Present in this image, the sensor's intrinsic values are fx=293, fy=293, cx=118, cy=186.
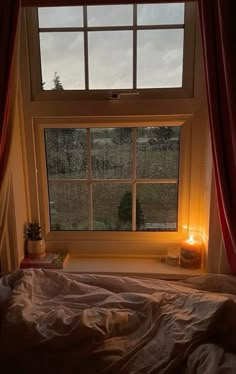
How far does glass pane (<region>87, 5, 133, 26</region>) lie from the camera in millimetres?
1437

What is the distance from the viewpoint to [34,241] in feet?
5.16

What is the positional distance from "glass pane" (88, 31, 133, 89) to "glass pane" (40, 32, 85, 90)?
0.06m

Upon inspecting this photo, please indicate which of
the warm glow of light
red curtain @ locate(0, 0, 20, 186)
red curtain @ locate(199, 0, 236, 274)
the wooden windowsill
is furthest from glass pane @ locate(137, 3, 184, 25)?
the wooden windowsill

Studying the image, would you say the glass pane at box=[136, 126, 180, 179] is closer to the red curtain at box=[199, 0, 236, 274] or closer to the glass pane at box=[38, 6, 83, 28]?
the red curtain at box=[199, 0, 236, 274]

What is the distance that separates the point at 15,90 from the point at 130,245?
3.23 feet

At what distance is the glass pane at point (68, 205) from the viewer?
1.65m

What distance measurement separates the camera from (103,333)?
949 mm

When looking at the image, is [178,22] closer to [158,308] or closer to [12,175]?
[12,175]

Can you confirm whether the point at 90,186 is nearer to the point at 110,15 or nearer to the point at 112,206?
the point at 112,206

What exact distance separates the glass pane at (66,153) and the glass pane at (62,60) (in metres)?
0.24

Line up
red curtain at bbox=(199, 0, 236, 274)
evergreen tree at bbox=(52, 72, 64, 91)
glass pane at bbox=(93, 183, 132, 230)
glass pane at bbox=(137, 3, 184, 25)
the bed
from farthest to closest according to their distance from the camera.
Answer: glass pane at bbox=(93, 183, 132, 230) < evergreen tree at bbox=(52, 72, 64, 91) < glass pane at bbox=(137, 3, 184, 25) < red curtain at bbox=(199, 0, 236, 274) < the bed

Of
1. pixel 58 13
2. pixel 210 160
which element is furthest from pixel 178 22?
pixel 210 160

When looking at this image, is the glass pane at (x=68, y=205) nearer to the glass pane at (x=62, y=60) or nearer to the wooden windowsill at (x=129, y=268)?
the wooden windowsill at (x=129, y=268)

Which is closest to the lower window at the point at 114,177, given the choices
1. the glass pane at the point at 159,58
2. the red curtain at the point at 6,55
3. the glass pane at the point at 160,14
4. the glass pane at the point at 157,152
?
the glass pane at the point at 157,152
